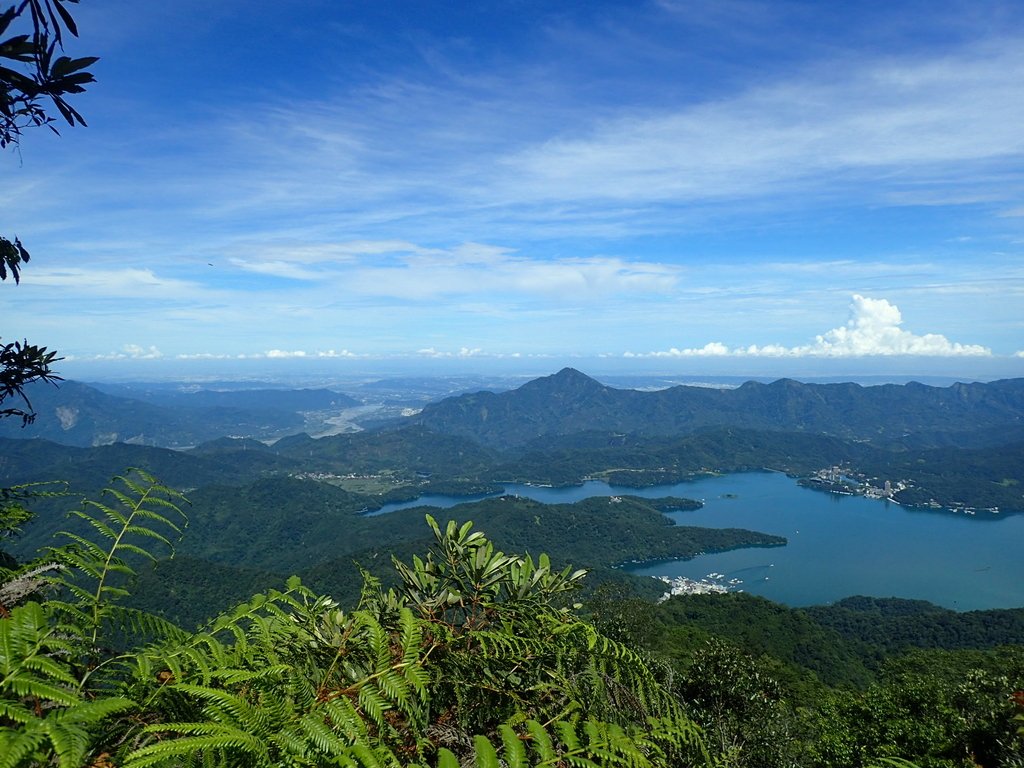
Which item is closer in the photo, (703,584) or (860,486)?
(703,584)

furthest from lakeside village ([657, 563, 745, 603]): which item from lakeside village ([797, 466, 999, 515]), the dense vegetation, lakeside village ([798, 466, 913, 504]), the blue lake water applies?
the dense vegetation

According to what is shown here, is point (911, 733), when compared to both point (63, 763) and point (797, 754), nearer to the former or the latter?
point (797, 754)

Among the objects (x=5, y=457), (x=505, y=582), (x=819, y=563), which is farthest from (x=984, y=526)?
(x=5, y=457)

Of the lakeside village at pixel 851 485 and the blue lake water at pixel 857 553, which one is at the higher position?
the lakeside village at pixel 851 485

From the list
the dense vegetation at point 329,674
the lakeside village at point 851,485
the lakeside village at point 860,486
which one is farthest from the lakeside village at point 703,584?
the dense vegetation at point 329,674

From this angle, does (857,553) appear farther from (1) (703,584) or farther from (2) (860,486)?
(2) (860,486)

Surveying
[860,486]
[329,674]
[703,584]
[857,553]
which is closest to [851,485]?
[860,486]

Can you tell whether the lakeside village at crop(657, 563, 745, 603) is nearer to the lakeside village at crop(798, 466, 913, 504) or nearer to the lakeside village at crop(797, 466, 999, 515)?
the lakeside village at crop(797, 466, 999, 515)

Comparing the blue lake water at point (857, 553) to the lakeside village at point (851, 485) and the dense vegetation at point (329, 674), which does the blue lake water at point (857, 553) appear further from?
the dense vegetation at point (329, 674)
